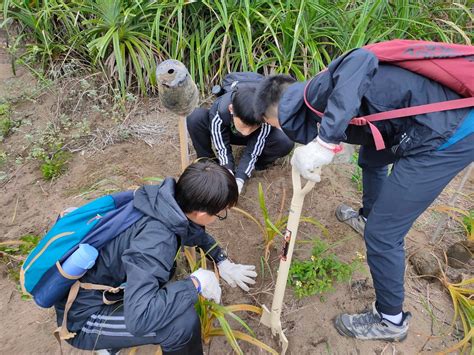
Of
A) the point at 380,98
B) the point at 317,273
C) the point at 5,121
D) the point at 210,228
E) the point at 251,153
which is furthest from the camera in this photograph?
the point at 5,121

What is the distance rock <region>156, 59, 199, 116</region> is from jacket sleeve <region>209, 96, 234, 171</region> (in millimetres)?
841

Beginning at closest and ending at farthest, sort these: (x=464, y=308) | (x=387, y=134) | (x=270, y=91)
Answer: (x=387, y=134) < (x=270, y=91) < (x=464, y=308)

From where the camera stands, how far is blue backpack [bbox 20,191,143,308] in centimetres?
126

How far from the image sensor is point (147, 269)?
47.9 inches

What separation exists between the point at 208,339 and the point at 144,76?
81.3 inches

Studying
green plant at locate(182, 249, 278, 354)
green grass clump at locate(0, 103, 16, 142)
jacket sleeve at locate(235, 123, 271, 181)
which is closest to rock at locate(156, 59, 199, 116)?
green plant at locate(182, 249, 278, 354)

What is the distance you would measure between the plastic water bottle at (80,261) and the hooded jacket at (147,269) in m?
0.07

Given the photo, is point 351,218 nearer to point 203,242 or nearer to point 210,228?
point 210,228

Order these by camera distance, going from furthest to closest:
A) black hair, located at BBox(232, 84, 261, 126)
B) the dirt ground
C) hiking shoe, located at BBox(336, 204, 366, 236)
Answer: hiking shoe, located at BBox(336, 204, 366, 236), black hair, located at BBox(232, 84, 261, 126), the dirt ground

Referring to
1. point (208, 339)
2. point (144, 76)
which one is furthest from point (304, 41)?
point (208, 339)

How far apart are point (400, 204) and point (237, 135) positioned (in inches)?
46.6

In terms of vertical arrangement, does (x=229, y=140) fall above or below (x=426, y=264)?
above

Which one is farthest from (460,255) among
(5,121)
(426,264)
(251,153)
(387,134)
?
(5,121)

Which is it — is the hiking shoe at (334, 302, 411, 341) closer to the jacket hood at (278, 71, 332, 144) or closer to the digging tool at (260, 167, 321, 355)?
the digging tool at (260, 167, 321, 355)
